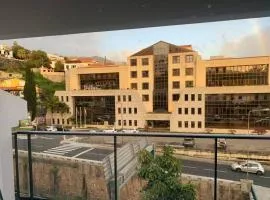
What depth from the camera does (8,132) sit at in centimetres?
147

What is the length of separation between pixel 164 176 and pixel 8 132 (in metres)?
2.17

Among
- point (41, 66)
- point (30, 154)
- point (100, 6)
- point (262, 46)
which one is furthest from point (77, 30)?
point (262, 46)

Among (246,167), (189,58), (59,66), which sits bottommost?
(246,167)

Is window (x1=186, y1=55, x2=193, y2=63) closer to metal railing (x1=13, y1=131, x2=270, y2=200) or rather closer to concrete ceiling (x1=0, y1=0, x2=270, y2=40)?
concrete ceiling (x1=0, y1=0, x2=270, y2=40)

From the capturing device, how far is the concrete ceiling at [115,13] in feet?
4.61

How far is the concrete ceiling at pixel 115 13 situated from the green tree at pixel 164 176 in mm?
1479

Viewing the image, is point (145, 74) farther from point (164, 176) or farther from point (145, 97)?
point (164, 176)

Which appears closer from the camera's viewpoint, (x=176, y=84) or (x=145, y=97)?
(x=176, y=84)

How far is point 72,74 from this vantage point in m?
14.8

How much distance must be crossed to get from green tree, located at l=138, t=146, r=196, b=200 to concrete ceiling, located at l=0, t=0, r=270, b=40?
4.85 feet

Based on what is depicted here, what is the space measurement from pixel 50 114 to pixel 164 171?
36.9ft

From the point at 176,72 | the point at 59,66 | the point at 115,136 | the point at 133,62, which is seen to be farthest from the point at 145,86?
the point at 115,136

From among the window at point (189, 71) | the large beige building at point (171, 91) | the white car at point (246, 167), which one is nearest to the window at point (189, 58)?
the large beige building at point (171, 91)

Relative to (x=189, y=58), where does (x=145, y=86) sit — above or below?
below
